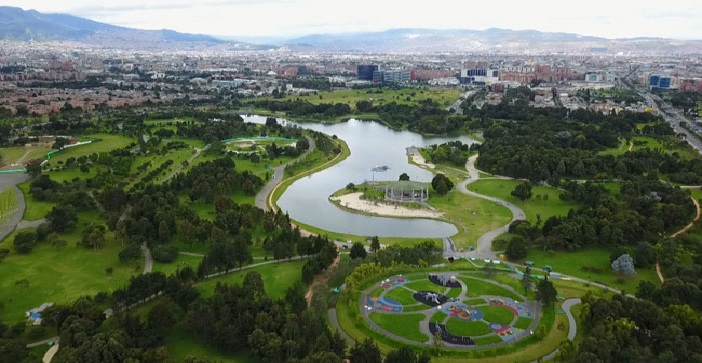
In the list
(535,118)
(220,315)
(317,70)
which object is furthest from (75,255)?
(317,70)

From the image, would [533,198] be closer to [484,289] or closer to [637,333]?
[484,289]

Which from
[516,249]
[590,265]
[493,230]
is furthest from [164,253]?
[590,265]

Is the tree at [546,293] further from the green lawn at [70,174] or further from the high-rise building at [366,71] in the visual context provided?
the high-rise building at [366,71]

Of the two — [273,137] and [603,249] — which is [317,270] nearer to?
[603,249]

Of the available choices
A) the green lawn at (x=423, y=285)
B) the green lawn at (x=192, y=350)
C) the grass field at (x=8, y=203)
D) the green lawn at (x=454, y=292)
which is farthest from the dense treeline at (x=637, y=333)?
the grass field at (x=8, y=203)

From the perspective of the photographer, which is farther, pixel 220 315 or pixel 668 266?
pixel 668 266

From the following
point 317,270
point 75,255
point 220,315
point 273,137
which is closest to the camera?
point 220,315
